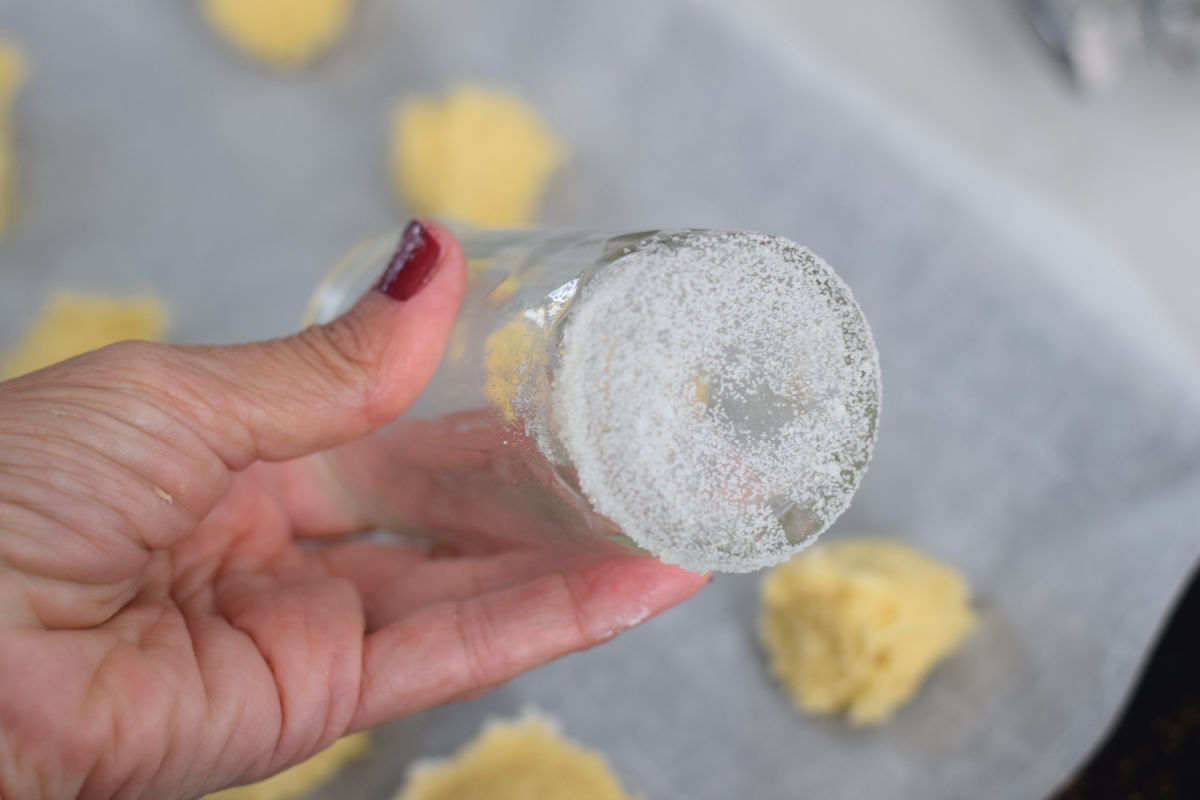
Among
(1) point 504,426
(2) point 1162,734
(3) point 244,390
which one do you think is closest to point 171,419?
(3) point 244,390

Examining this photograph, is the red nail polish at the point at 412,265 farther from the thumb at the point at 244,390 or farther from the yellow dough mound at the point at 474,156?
the yellow dough mound at the point at 474,156

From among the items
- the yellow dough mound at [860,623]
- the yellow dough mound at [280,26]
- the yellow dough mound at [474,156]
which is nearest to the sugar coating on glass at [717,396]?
the yellow dough mound at [860,623]

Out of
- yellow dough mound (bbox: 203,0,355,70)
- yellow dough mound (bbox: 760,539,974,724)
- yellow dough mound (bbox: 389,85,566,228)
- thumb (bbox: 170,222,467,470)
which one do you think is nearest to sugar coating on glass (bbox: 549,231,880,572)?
thumb (bbox: 170,222,467,470)

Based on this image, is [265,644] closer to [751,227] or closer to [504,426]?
[504,426]

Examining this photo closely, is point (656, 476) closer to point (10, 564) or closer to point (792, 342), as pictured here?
point (792, 342)

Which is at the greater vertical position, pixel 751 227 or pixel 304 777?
pixel 751 227

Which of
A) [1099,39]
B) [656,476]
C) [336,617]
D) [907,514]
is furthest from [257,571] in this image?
[1099,39]

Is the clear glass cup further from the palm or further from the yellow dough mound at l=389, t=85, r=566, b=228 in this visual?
the yellow dough mound at l=389, t=85, r=566, b=228
